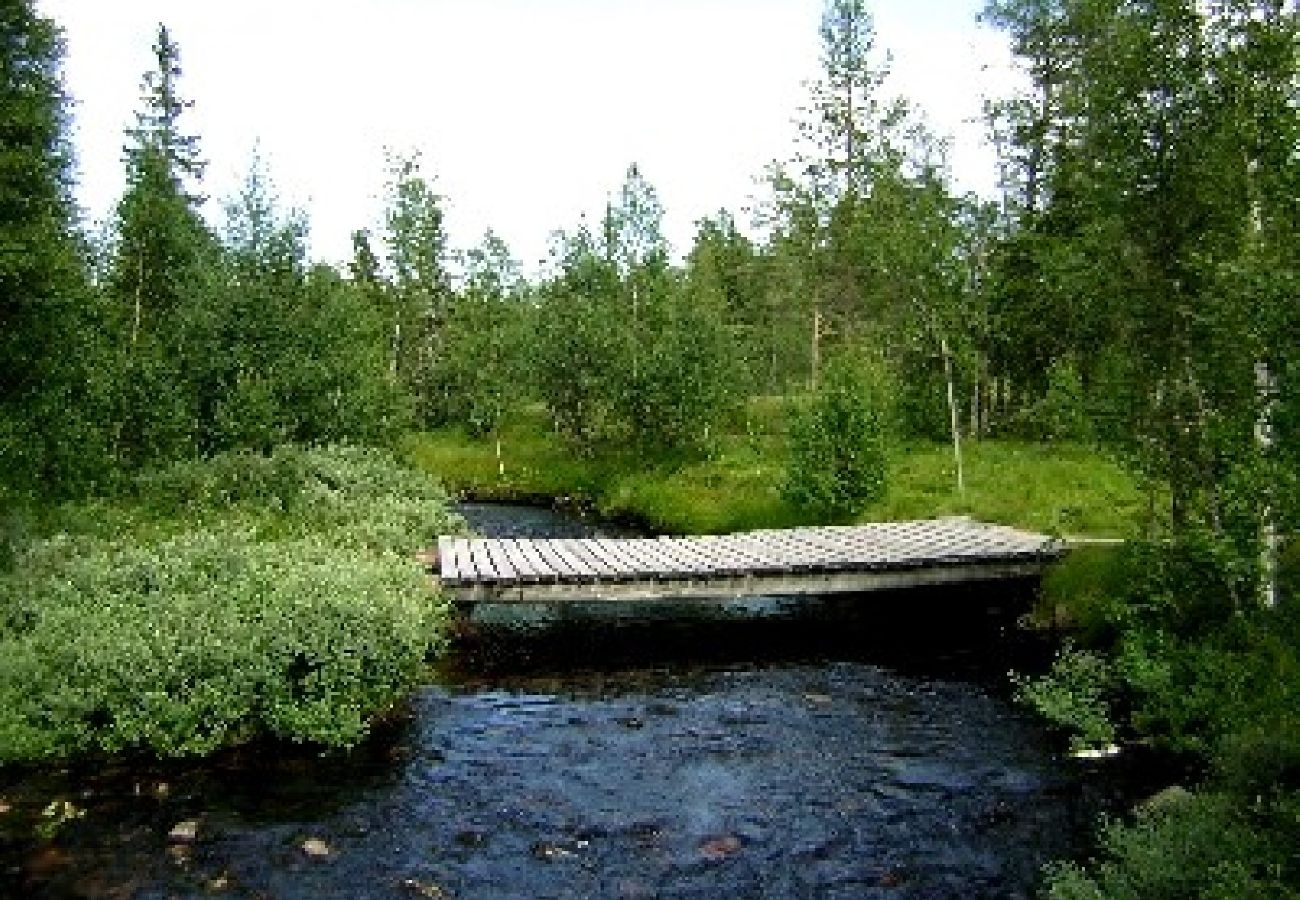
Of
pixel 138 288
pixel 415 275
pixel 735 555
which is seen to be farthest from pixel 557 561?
pixel 415 275

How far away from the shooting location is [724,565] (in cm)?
2219

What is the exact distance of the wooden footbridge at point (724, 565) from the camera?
824 inches

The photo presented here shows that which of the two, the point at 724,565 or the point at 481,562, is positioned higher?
the point at 481,562

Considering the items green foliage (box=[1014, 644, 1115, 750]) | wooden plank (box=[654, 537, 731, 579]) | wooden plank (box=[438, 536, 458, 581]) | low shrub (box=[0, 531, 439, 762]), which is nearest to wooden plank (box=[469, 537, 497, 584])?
wooden plank (box=[438, 536, 458, 581])

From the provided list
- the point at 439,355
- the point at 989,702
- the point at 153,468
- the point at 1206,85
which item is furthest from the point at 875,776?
the point at 439,355

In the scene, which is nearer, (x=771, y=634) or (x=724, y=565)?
(x=724, y=565)

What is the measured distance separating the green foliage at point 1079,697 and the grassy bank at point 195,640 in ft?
34.1

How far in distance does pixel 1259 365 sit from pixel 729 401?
31443 millimetres

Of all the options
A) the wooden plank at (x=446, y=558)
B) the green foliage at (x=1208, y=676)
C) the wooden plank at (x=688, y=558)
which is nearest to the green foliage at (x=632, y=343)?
the wooden plank at (x=688, y=558)

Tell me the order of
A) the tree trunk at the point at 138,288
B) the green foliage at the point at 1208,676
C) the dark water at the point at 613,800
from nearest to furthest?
the dark water at the point at 613,800, the green foliage at the point at 1208,676, the tree trunk at the point at 138,288

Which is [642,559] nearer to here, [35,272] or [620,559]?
[620,559]

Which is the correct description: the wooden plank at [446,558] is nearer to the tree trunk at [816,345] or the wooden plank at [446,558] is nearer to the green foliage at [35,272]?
the green foliage at [35,272]

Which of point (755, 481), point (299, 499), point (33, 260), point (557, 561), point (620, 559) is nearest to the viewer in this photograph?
point (33, 260)

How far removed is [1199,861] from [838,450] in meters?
22.4
